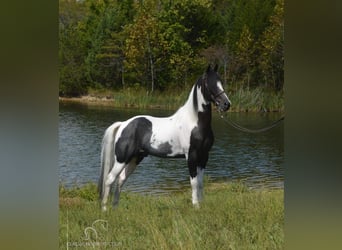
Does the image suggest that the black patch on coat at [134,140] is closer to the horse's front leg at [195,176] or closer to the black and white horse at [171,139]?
the black and white horse at [171,139]

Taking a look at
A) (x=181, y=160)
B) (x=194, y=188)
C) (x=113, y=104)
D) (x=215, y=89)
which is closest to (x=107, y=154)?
(x=113, y=104)

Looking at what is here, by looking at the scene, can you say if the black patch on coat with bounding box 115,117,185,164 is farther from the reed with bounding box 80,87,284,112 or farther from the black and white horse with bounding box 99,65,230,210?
the reed with bounding box 80,87,284,112

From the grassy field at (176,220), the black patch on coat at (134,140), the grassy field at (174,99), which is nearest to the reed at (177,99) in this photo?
the grassy field at (174,99)

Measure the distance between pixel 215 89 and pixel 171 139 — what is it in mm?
350

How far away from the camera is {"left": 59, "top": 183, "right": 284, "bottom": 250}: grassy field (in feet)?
9.81

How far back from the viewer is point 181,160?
10.2 ft

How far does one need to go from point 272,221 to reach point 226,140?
484 mm

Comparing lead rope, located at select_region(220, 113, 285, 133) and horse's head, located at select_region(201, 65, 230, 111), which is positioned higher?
horse's head, located at select_region(201, 65, 230, 111)

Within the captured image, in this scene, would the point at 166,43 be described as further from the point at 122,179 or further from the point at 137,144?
the point at 122,179

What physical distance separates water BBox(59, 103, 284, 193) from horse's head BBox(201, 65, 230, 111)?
0.08m

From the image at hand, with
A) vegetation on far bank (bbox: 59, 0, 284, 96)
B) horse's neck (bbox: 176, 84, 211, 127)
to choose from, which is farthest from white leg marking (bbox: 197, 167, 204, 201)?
vegetation on far bank (bbox: 59, 0, 284, 96)

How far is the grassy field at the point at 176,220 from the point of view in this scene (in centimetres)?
299
